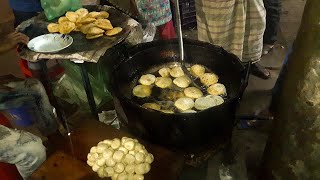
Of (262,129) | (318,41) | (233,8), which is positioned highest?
(318,41)

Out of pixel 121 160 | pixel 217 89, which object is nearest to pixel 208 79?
pixel 217 89

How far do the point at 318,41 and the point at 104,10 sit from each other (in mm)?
2395

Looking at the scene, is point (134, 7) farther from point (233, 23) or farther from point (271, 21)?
point (271, 21)

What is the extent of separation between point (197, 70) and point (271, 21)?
2.30 m

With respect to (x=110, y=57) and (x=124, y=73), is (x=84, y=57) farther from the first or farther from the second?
(x=110, y=57)

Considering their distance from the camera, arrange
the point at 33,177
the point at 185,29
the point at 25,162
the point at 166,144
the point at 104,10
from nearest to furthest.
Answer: the point at 33,177 → the point at 25,162 → the point at 166,144 → the point at 104,10 → the point at 185,29

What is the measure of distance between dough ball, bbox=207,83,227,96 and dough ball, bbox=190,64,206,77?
252 millimetres

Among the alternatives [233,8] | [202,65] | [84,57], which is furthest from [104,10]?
[233,8]

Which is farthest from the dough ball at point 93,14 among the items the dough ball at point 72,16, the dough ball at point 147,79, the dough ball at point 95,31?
the dough ball at point 147,79

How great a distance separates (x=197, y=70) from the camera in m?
3.52

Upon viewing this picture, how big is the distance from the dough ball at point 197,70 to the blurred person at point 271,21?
2.18 metres

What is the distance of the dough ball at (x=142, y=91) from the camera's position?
333cm

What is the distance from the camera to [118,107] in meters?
3.95

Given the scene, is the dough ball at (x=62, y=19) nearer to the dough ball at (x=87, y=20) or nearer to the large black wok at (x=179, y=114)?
the dough ball at (x=87, y=20)
